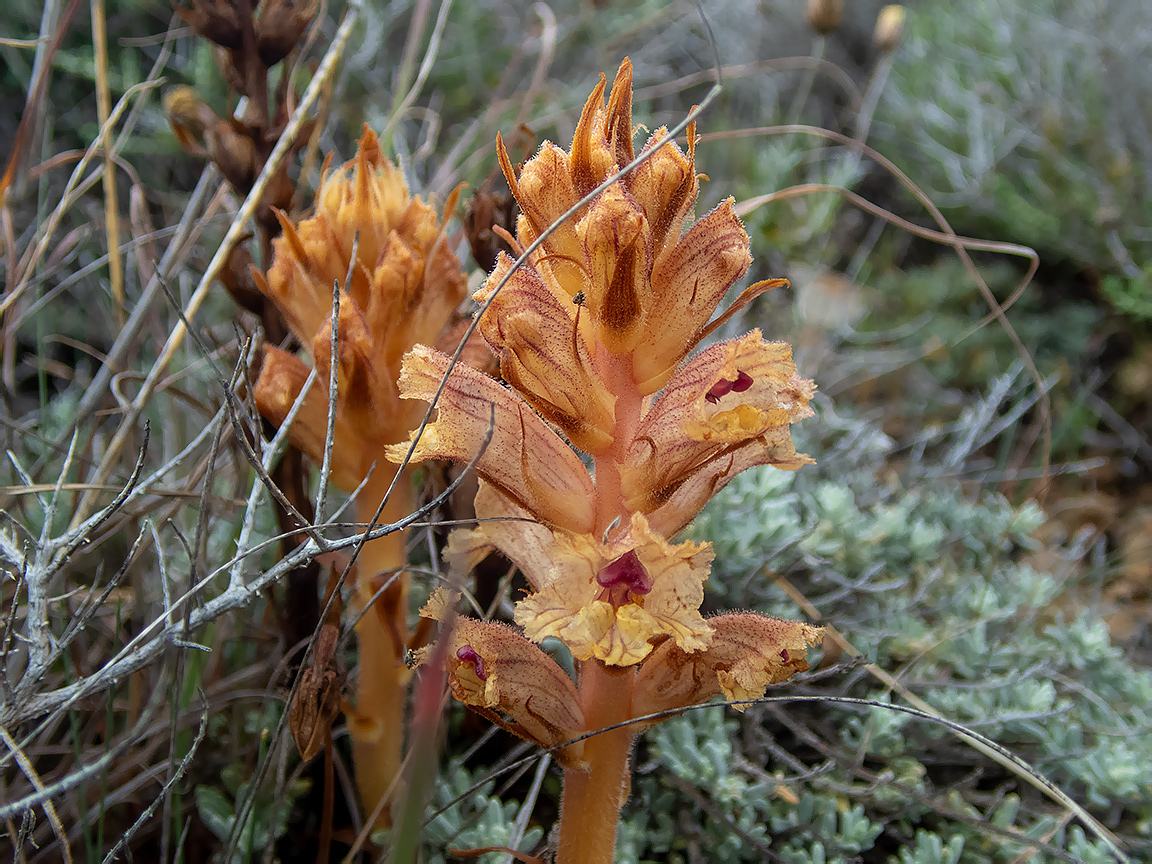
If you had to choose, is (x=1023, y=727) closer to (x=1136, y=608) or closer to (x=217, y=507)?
(x=1136, y=608)

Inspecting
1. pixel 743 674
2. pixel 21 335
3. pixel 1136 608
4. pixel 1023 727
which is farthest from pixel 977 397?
pixel 21 335

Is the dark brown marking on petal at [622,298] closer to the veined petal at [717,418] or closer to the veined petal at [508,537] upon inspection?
the veined petal at [717,418]

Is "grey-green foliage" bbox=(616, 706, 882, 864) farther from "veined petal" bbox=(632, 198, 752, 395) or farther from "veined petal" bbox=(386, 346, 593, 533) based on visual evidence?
"veined petal" bbox=(632, 198, 752, 395)

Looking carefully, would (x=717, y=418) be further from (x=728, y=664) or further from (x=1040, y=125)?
(x=1040, y=125)

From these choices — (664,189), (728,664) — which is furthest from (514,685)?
(664,189)

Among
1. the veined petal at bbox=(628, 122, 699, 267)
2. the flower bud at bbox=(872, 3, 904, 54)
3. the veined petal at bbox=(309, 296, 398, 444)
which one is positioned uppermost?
the veined petal at bbox=(628, 122, 699, 267)

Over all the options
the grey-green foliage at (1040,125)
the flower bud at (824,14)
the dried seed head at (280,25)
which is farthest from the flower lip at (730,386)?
the grey-green foliage at (1040,125)

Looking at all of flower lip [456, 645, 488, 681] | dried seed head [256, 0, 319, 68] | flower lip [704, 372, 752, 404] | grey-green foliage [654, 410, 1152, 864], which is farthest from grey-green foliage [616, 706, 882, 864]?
dried seed head [256, 0, 319, 68]

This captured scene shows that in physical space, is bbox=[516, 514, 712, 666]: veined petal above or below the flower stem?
above
